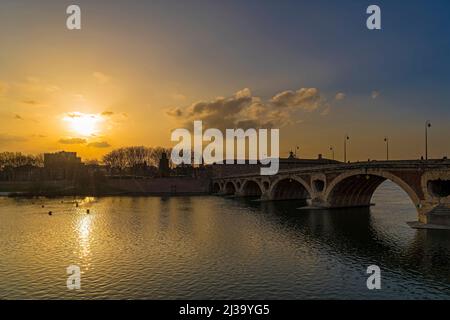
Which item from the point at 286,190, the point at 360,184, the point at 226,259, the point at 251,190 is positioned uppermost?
the point at 360,184

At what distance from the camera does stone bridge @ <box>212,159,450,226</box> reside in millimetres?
41375

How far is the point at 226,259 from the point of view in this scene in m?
30.1

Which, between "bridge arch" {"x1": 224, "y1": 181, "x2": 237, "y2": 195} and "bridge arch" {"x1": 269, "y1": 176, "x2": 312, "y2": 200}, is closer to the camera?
"bridge arch" {"x1": 269, "y1": 176, "x2": 312, "y2": 200}

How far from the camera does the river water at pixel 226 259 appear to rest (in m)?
22.7

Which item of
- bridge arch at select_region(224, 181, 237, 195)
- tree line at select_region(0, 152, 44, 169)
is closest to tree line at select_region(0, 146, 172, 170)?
tree line at select_region(0, 152, 44, 169)

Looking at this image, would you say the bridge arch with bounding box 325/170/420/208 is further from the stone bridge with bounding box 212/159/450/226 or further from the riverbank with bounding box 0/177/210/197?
the riverbank with bounding box 0/177/210/197

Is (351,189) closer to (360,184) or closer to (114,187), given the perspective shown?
(360,184)

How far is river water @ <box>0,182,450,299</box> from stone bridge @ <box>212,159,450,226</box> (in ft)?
12.2

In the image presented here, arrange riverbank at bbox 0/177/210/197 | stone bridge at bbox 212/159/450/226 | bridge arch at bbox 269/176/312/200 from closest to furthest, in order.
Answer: stone bridge at bbox 212/159/450/226
bridge arch at bbox 269/176/312/200
riverbank at bbox 0/177/210/197

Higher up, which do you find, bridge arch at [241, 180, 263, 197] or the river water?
bridge arch at [241, 180, 263, 197]

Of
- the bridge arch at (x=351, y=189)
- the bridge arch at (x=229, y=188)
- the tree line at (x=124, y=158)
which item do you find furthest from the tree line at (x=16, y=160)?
the bridge arch at (x=351, y=189)

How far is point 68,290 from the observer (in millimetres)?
22922

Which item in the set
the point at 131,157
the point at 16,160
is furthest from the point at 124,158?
the point at 16,160

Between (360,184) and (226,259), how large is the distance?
40.2 metres
